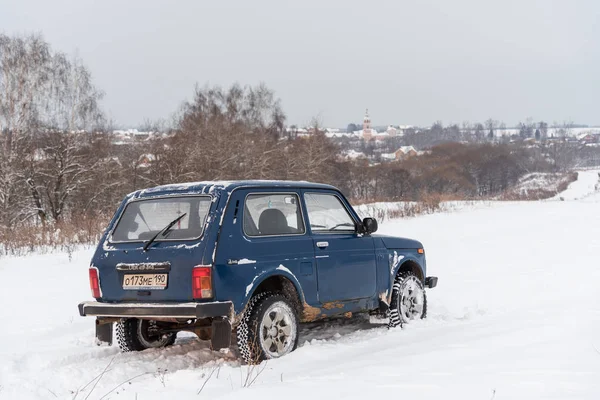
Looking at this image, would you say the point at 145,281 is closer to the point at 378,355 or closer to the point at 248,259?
the point at 248,259

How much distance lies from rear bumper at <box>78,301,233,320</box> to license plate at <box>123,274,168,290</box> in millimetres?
152

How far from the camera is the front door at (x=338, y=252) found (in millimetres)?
6809

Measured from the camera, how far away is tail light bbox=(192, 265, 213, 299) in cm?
562

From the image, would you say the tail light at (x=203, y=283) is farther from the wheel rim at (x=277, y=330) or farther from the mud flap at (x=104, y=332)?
the mud flap at (x=104, y=332)

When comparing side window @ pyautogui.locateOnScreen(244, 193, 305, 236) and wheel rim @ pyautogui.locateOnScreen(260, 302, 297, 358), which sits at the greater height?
side window @ pyautogui.locateOnScreen(244, 193, 305, 236)

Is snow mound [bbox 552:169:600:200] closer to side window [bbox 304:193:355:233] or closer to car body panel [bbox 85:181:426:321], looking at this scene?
side window [bbox 304:193:355:233]

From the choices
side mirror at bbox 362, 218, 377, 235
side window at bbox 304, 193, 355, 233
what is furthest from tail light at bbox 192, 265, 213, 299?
side mirror at bbox 362, 218, 377, 235

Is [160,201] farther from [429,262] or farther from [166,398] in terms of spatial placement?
[429,262]

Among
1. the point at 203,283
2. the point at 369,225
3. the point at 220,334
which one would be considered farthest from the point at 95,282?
the point at 369,225

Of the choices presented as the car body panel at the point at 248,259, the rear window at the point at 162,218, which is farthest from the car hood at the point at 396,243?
the rear window at the point at 162,218

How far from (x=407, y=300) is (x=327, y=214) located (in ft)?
5.47

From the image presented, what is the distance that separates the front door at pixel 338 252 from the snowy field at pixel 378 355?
0.56 m

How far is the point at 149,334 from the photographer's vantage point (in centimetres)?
712

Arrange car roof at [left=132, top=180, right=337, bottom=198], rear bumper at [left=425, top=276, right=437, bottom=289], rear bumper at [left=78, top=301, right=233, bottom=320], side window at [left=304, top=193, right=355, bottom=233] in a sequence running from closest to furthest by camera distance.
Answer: rear bumper at [left=78, top=301, right=233, bottom=320] < car roof at [left=132, top=180, right=337, bottom=198] < side window at [left=304, top=193, right=355, bottom=233] < rear bumper at [left=425, top=276, right=437, bottom=289]
